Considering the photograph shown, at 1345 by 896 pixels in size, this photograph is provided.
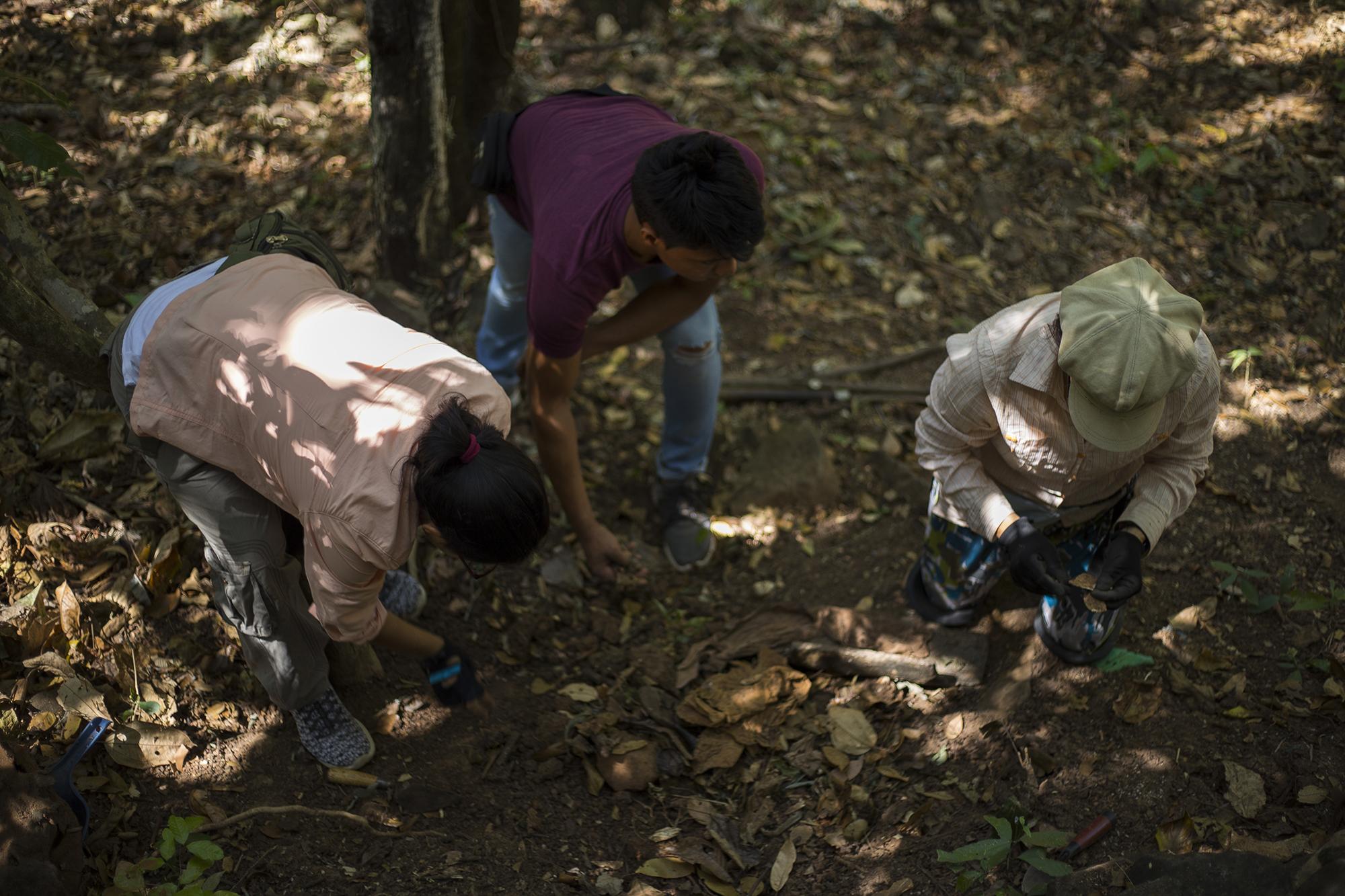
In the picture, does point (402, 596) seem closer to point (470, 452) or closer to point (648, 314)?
point (648, 314)

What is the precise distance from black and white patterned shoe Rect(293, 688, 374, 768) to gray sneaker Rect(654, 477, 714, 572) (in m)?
1.44

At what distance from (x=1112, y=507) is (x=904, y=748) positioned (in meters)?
1.02

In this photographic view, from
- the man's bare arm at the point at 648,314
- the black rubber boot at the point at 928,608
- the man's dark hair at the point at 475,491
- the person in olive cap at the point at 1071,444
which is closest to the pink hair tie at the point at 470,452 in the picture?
the man's dark hair at the point at 475,491

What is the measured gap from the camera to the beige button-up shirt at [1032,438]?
2.52 meters

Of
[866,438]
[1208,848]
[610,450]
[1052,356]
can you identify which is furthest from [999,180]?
[1208,848]

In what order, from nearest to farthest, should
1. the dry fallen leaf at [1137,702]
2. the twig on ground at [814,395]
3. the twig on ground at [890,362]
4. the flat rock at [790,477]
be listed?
1. the dry fallen leaf at [1137,702]
2. the flat rock at [790,477]
3. the twig on ground at [814,395]
4. the twig on ground at [890,362]

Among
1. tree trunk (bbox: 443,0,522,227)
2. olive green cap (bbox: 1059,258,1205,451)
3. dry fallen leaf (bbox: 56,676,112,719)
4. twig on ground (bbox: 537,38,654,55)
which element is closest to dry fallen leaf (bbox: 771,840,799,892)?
olive green cap (bbox: 1059,258,1205,451)

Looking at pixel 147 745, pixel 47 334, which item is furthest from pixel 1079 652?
pixel 47 334

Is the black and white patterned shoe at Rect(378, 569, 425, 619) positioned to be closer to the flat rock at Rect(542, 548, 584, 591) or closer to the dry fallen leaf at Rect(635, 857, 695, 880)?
the flat rock at Rect(542, 548, 584, 591)

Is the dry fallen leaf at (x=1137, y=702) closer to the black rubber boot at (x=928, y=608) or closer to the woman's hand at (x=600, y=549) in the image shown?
the black rubber boot at (x=928, y=608)

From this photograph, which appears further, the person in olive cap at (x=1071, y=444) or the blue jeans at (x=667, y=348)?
the blue jeans at (x=667, y=348)

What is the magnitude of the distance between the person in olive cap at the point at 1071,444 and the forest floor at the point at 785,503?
0.36m

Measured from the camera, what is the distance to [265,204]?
4609 millimetres

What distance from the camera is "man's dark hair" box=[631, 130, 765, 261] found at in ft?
8.45
